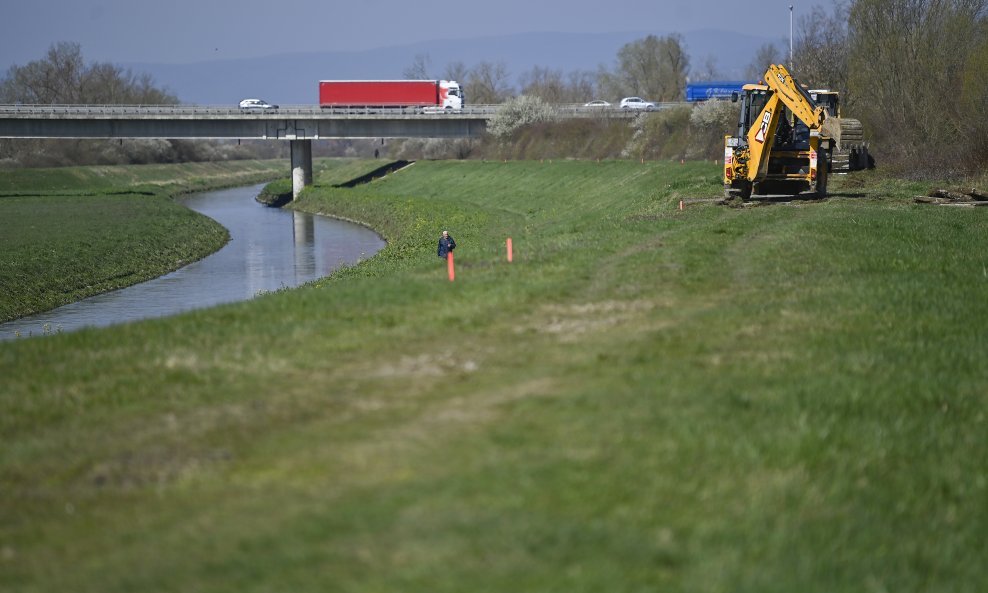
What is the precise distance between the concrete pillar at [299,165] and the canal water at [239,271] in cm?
1341

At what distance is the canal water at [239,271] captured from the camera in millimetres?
34312

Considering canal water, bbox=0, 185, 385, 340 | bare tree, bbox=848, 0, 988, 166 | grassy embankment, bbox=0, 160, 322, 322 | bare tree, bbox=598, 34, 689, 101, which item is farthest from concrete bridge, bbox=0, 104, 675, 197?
bare tree, bbox=598, 34, 689, 101

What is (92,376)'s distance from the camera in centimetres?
1321

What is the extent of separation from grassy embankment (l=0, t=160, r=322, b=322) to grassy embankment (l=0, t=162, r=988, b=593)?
76.1 feet

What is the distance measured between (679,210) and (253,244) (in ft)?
99.1

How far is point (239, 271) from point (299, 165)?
48.1 m

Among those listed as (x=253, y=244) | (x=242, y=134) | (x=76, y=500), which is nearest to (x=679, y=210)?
(x=76, y=500)

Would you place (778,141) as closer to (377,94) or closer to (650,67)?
(377,94)

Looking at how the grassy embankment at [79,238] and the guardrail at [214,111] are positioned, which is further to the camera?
the guardrail at [214,111]

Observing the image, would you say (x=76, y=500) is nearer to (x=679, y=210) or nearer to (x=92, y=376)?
(x=92, y=376)

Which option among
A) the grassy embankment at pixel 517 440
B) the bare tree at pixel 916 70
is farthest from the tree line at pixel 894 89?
the grassy embankment at pixel 517 440

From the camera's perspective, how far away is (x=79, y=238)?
5031 cm

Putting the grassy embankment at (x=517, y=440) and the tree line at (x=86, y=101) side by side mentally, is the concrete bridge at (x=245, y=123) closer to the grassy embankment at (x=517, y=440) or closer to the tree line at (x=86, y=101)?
the tree line at (x=86, y=101)

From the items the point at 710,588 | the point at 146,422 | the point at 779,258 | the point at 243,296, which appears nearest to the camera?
the point at 710,588
